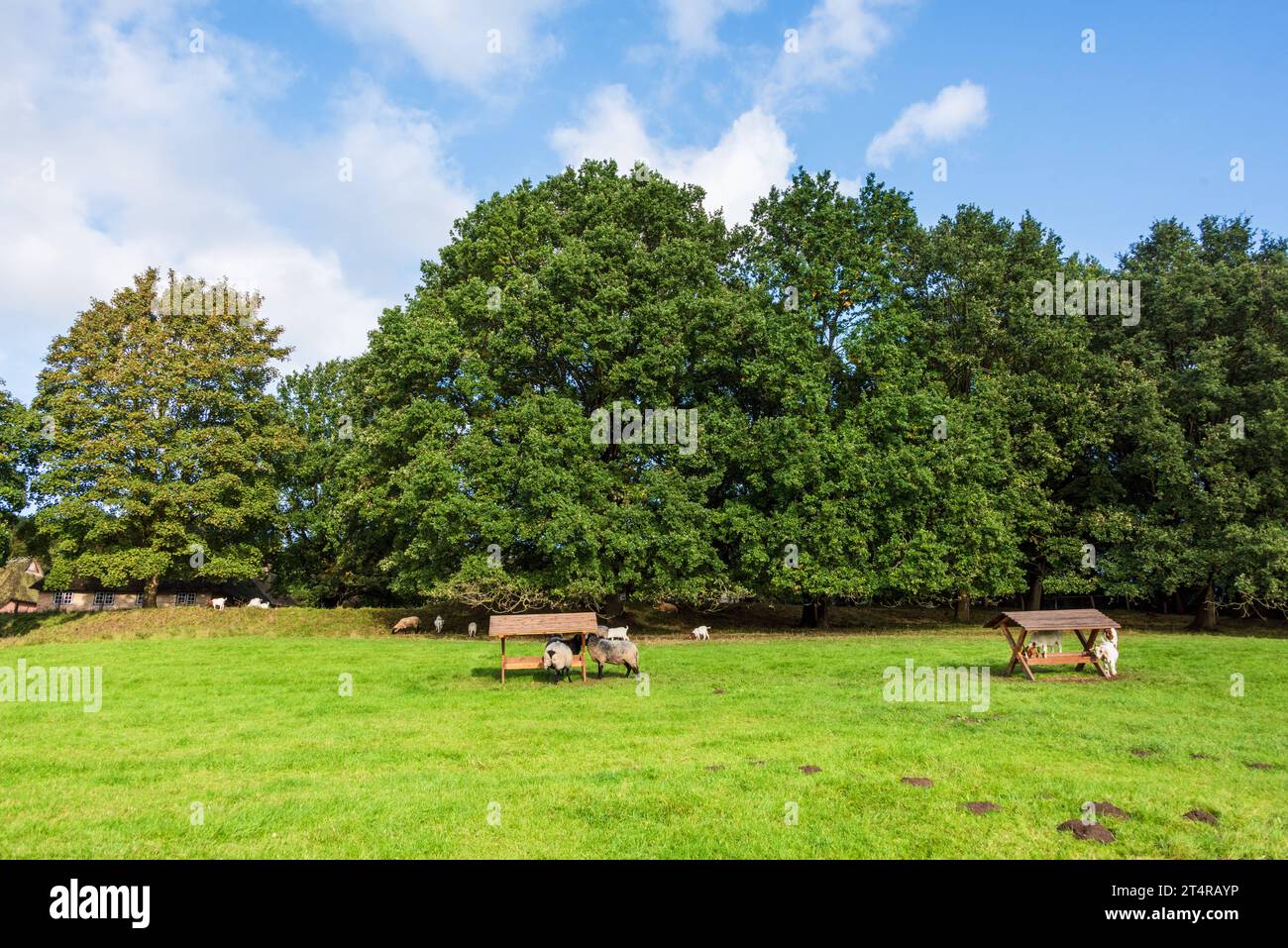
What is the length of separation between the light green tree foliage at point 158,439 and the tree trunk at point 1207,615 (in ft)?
169

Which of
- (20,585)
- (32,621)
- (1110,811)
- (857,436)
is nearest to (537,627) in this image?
(1110,811)

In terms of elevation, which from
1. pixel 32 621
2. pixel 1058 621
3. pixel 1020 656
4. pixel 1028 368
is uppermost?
pixel 1028 368

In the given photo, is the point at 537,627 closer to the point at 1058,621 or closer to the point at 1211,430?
the point at 1058,621

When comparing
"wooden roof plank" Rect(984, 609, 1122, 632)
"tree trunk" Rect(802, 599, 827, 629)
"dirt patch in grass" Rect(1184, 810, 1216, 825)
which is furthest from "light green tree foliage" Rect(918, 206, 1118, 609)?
"dirt patch in grass" Rect(1184, 810, 1216, 825)

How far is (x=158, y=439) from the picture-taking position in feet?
132

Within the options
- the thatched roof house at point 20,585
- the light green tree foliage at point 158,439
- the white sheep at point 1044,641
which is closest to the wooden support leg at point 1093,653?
the white sheep at point 1044,641

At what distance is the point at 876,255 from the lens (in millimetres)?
36062

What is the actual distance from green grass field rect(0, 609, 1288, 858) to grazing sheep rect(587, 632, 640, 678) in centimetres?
60

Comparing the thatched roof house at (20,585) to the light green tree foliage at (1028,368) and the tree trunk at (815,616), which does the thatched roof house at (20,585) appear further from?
the light green tree foliage at (1028,368)

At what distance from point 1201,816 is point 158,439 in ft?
156
